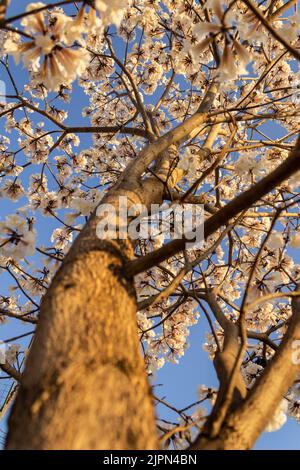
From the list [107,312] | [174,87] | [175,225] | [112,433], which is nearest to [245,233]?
[175,225]

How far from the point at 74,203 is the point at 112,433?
230 cm

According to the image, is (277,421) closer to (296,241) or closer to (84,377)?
(84,377)

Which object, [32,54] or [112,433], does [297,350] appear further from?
[32,54]

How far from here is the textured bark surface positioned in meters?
0.83

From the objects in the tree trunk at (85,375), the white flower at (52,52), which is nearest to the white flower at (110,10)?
the white flower at (52,52)

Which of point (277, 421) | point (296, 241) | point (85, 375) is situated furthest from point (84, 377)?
point (296, 241)

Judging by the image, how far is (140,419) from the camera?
0.92 m

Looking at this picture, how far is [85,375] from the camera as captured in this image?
0.93 m

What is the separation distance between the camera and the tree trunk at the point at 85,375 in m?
0.83

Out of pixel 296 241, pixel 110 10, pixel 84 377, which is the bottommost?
pixel 84 377

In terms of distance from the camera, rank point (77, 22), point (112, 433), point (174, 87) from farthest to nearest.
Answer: point (174, 87), point (77, 22), point (112, 433)

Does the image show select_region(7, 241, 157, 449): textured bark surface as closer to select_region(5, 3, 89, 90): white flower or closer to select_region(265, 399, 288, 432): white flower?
select_region(265, 399, 288, 432): white flower

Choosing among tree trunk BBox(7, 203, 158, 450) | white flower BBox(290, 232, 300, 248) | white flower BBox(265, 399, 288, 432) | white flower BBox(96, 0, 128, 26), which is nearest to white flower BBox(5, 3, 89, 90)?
white flower BBox(96, 0, 128, 26)

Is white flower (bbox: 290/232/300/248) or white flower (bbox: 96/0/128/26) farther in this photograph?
white flower (bbox: 290/232/300/248)
